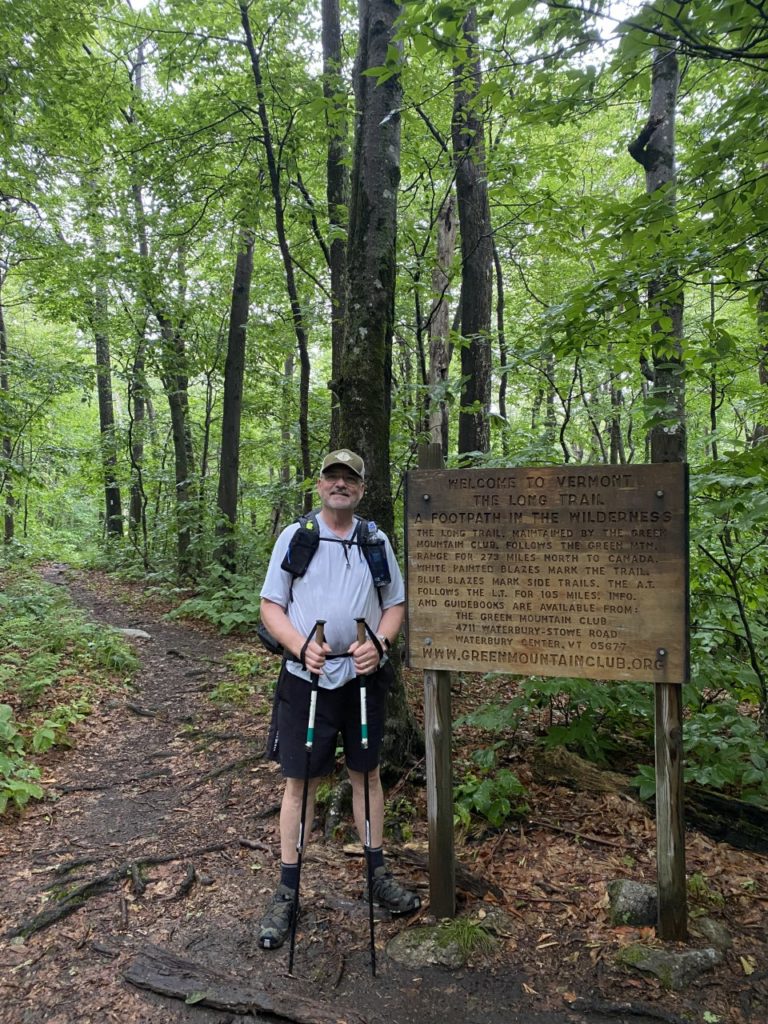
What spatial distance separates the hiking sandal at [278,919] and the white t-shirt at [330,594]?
3.91ft

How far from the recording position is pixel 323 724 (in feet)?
10.9

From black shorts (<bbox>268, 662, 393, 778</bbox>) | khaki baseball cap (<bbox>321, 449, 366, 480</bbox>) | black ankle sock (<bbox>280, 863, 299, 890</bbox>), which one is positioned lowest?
black ankle sock (<bbox>280, 863, 299, 890</bbox>)

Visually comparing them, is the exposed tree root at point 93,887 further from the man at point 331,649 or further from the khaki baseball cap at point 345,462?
the khaki baseball cap at point 345,462

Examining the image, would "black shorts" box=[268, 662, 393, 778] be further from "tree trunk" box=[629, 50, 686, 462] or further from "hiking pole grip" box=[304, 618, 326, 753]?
"tree trunk" box=[629, 50, 686, 462]

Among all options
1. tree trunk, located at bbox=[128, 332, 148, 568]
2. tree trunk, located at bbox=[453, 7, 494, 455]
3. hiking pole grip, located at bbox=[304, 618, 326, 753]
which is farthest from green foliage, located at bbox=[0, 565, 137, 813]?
tree trunk, located at bbox=[128, 332, 148, 568]

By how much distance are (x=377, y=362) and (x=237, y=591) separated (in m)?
8.16

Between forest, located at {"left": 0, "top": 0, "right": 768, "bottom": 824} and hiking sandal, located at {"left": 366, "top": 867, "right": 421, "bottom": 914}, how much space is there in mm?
862

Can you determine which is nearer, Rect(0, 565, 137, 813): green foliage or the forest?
the forest

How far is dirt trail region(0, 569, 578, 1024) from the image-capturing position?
2.79m

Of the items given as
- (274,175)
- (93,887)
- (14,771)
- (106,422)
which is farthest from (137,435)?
(93,887)

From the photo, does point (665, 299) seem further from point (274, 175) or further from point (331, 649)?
point (274, 175)

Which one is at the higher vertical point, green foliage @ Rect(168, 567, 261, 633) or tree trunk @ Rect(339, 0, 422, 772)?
tree trunk @ Rect(339, 0, 422, 772)

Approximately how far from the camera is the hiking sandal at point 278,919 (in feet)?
10.3

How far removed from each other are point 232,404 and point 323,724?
36.9ft
